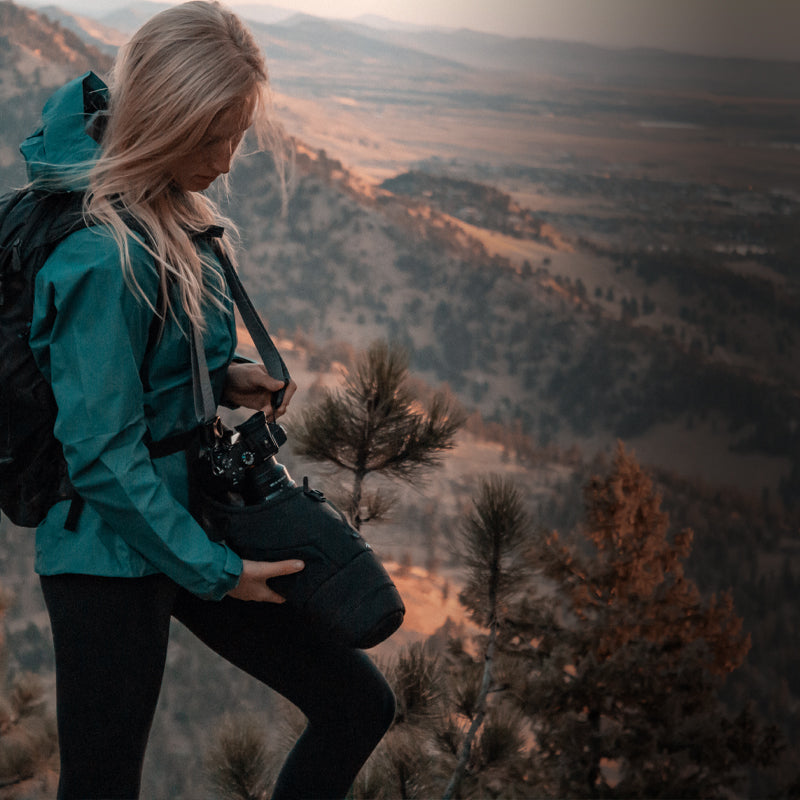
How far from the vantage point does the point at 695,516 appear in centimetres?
1759

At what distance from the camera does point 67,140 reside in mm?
741

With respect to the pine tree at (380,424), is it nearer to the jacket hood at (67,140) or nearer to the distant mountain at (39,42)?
the jacket hood at (67,140)

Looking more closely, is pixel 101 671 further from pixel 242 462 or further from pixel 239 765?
pixel 239 765

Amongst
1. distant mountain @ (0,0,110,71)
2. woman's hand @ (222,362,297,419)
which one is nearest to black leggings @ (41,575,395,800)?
woman's hand @ (222,362,297,419)

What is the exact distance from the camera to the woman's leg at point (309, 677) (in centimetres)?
88

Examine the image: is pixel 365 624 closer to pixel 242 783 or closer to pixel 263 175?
pixel 242 783

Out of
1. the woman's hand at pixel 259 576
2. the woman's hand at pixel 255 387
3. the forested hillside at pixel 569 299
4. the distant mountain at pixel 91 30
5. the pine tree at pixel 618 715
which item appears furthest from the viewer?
the distant mountain at pixel 91 30

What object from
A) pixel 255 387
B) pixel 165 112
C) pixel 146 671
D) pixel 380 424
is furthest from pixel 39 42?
pixel 146 671

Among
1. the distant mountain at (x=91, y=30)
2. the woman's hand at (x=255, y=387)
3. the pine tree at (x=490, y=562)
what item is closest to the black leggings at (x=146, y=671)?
the woman's hand at (x=255, y=387)

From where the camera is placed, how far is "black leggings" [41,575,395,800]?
747 mm

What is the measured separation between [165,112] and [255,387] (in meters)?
0.35

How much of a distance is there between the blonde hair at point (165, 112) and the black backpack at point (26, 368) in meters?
0.04

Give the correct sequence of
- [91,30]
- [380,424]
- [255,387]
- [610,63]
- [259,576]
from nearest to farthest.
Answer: [259,576], [255,387], [380,424], [91,30], [610,63]

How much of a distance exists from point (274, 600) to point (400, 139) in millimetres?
24283
